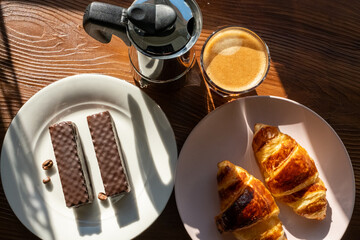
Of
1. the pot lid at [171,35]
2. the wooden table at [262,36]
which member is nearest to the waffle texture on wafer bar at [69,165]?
the wooden table at [262,36]

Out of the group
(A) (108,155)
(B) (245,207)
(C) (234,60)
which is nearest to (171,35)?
(C) (234,60)

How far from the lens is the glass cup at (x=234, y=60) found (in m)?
1.31

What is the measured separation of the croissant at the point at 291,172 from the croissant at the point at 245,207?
0.06 meters

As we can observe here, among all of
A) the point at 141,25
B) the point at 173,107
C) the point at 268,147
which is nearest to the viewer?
the point at 141,25

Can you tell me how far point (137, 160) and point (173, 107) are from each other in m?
0.24

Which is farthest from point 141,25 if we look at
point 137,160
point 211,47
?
point 137,160

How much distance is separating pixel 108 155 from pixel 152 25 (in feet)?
1.83

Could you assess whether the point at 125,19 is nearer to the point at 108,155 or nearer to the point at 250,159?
the point at 108,155

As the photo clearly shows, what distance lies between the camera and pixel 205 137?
1338 mm

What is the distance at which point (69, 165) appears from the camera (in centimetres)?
130

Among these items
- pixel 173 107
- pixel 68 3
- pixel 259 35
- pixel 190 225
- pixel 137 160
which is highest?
pixel 68 3

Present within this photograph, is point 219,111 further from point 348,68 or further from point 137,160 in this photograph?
point 348,68

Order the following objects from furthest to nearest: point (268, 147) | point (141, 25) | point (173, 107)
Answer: point (173, 107)
point (268, 147)
point (141, 25)

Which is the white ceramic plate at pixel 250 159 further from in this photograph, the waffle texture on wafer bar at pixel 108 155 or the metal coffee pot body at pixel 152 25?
the metal coffee pot body at pixel 152 25
